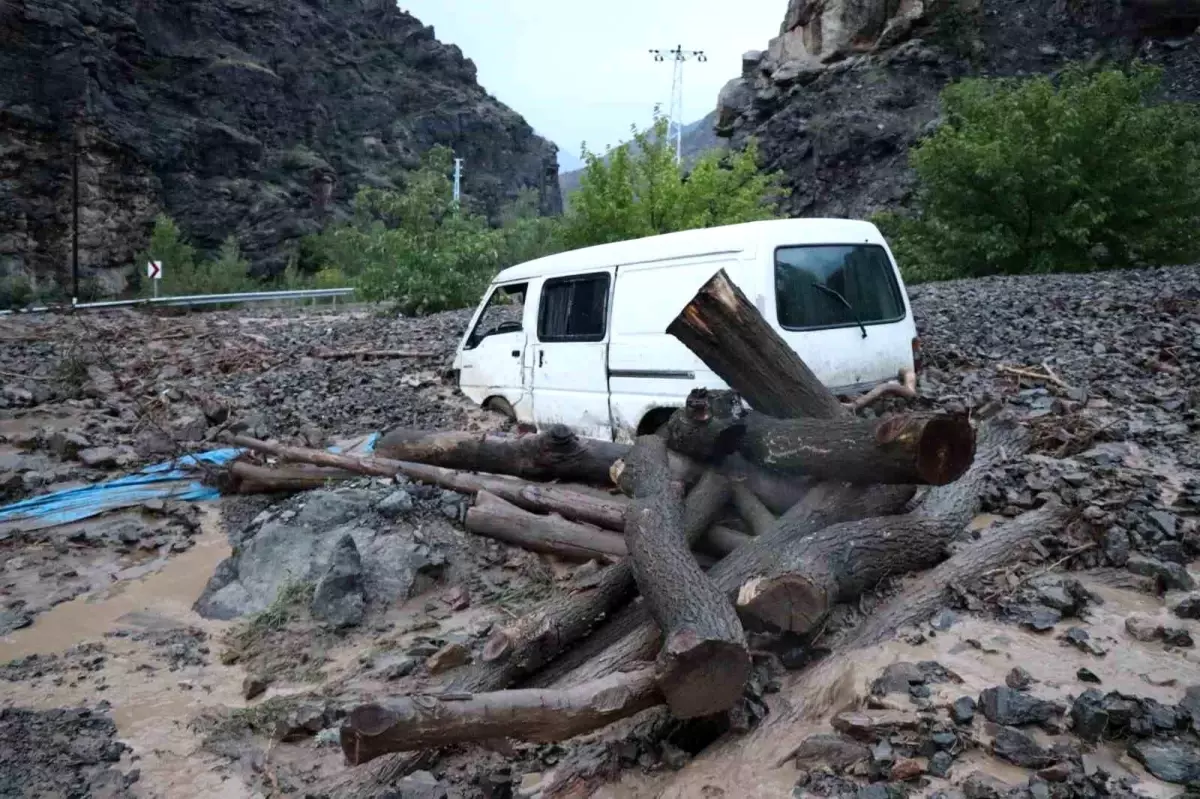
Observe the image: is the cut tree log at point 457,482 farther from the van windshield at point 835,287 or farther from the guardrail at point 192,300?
the guardrail at point 192,300

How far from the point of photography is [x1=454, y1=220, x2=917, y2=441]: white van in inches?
230

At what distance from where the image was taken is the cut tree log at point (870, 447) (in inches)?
143

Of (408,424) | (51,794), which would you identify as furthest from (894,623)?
(408,424)

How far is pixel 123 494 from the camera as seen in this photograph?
6945 millimetres

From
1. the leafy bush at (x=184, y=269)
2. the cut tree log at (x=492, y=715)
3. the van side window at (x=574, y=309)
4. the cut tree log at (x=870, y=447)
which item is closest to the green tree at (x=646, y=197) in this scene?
the van side window at (x=574, y=309)

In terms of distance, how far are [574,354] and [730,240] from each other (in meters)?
1.91

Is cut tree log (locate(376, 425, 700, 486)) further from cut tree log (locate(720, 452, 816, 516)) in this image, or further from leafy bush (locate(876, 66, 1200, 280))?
leafy bush (locate(876, 66, 1200, 280))

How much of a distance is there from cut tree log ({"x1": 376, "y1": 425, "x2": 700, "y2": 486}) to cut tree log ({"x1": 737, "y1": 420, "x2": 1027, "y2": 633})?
1.96m

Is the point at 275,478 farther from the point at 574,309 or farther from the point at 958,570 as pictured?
the point at 958,570

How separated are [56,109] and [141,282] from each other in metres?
9.72

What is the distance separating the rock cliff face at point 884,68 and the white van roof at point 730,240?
26443mm

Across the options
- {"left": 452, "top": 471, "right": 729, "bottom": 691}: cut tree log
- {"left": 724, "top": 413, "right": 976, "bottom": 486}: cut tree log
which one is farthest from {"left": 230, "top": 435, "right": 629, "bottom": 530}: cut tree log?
{"left": 724, "top": 413, "right": 976, "bottom": 486}: cut tree log

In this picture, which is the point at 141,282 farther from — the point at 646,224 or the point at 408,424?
the point at 408,424

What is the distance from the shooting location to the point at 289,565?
17.7 feet
